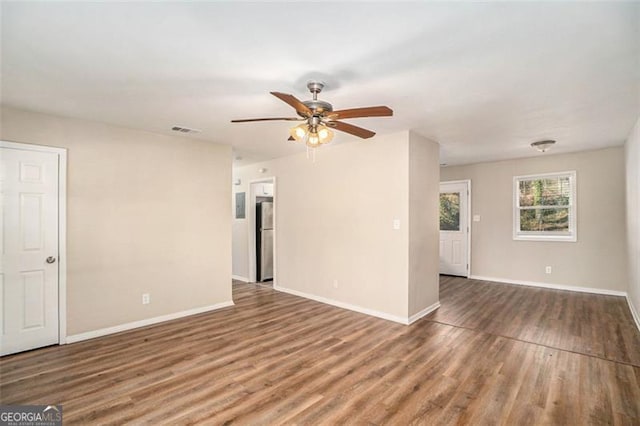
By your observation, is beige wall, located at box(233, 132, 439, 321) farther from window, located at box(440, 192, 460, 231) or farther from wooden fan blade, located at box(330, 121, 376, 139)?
window, located at box(440, 192, 460, 231)

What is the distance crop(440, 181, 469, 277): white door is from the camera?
6742 mm

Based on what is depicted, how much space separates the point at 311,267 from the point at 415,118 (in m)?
2.88

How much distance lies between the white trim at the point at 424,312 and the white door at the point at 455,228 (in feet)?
7.80

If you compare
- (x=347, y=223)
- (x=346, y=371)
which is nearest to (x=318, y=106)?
(x=346, y=371)

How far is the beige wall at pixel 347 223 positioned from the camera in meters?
4.12

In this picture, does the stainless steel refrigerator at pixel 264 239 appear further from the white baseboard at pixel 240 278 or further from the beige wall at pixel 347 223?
the beige wall at pixel 347 223

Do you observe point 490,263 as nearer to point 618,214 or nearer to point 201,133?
point 618,214

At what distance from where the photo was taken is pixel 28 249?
10.6ft

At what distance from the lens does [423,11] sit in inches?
65.6

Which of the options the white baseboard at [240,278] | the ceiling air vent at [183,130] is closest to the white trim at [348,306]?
the white baseboard at [240,278]

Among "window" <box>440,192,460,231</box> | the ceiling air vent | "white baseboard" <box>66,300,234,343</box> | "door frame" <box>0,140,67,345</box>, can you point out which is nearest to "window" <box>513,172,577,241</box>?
"window" <box>440,192,460,231</box>

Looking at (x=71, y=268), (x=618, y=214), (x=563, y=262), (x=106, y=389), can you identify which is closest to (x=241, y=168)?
(x=71, y=268)

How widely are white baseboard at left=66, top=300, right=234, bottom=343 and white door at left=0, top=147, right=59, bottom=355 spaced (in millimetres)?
220

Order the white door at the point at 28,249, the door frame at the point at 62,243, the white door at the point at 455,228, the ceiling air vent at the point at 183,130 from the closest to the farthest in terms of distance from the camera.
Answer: the white door at the point at 28,249 < the door frame at the point at 62,243 < the ceiling air vent at the point at 183,130 < the white door at the point at 455,228
